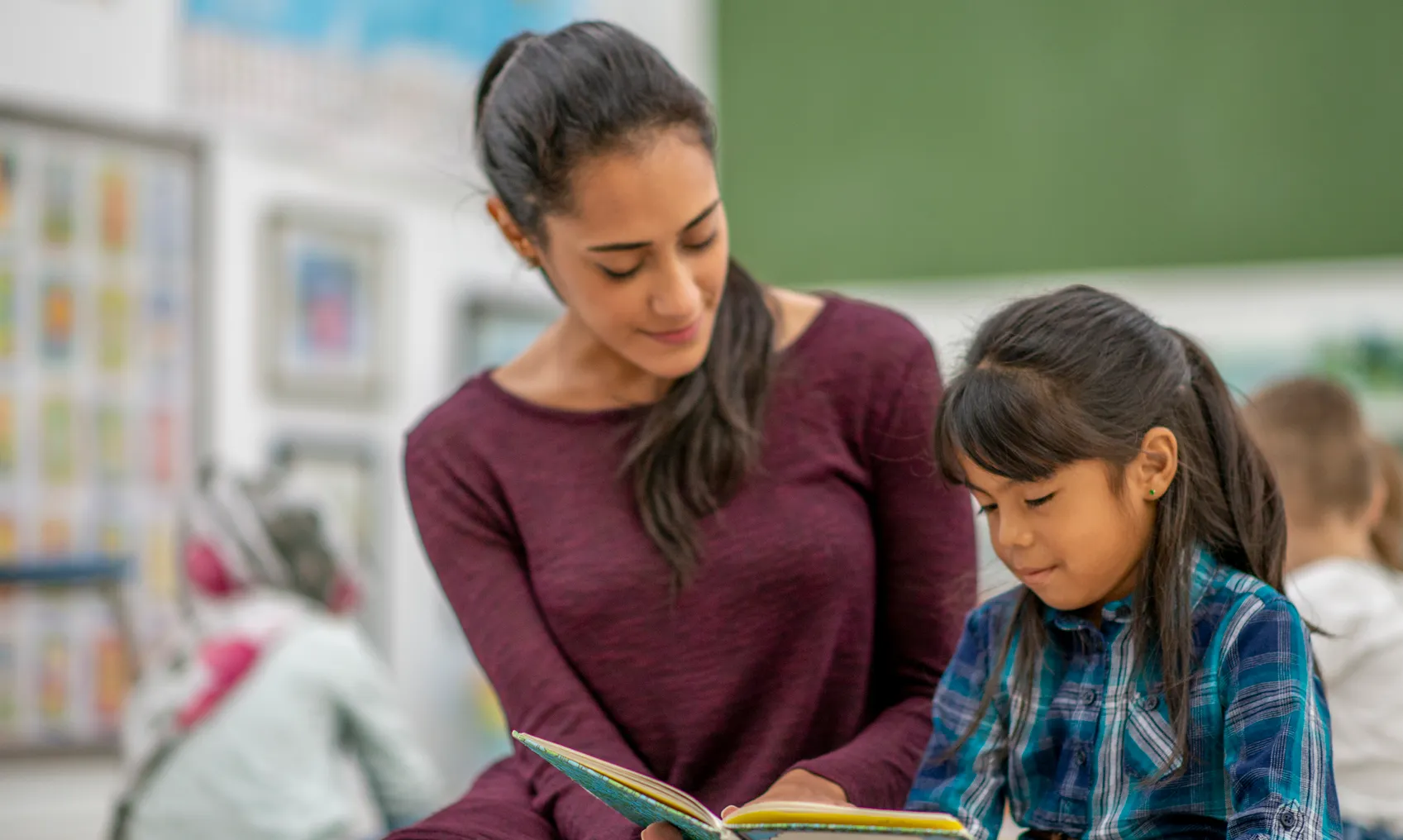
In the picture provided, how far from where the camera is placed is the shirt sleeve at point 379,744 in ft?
9.07

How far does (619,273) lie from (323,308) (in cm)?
260

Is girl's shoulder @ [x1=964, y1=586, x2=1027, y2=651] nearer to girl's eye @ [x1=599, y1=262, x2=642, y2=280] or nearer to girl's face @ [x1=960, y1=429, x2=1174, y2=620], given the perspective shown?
girl's face @ [x1=960, y1=429, x2=1174, y2=620]

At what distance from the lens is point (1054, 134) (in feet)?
15.9

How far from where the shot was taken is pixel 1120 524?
123 cm

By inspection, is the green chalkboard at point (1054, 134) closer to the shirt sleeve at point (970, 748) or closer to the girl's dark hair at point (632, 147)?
the girl's dark hair at point (632, 147)

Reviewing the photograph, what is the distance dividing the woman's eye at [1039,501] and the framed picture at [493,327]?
319 centimetres

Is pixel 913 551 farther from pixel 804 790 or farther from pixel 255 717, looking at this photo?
pixel 255 717

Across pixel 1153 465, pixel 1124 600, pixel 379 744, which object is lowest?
pixel 379 744

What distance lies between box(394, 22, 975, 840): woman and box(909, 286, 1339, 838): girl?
0.54 feet

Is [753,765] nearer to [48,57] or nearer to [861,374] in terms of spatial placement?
[861,374]

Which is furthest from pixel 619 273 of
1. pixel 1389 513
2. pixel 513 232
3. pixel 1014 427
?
pixel 1389 513

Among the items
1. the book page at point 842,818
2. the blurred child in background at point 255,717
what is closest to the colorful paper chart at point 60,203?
the blurred child in background at point 255,717

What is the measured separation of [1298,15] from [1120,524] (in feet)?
12.7

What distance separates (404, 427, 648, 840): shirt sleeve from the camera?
55.1 inches
